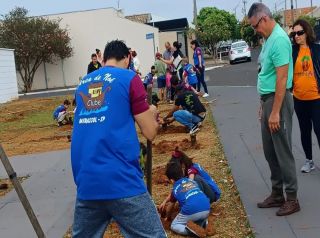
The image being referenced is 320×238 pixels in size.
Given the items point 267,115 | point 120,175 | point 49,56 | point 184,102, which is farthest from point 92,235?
point 49,56

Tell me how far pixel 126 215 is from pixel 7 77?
2592 cm

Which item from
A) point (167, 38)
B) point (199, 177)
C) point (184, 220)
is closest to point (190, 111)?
point (199, 177)

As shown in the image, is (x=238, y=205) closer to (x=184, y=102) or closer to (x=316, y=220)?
(x=316, y=220)

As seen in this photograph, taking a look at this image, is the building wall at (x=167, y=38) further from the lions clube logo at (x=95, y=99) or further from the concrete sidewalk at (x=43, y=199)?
the lions clube logo at (x=95, y=99)

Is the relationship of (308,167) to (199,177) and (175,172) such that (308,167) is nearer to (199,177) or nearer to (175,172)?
(199,177)

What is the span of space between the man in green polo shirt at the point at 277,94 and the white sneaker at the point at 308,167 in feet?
5.12

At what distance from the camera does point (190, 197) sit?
5020mm

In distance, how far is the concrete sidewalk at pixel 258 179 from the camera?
495 centimetres

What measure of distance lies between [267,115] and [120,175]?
2431mm

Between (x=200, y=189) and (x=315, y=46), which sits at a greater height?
(x=315, y=46)

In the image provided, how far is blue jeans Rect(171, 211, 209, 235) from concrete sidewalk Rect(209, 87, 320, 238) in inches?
18.9

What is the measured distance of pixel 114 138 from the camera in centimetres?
310

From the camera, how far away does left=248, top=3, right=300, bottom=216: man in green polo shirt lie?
490 centimetres

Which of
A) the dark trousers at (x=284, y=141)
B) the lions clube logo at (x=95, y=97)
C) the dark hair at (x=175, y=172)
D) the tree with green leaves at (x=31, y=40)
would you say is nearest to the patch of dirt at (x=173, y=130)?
the dark hair at (x=175, y=172)
